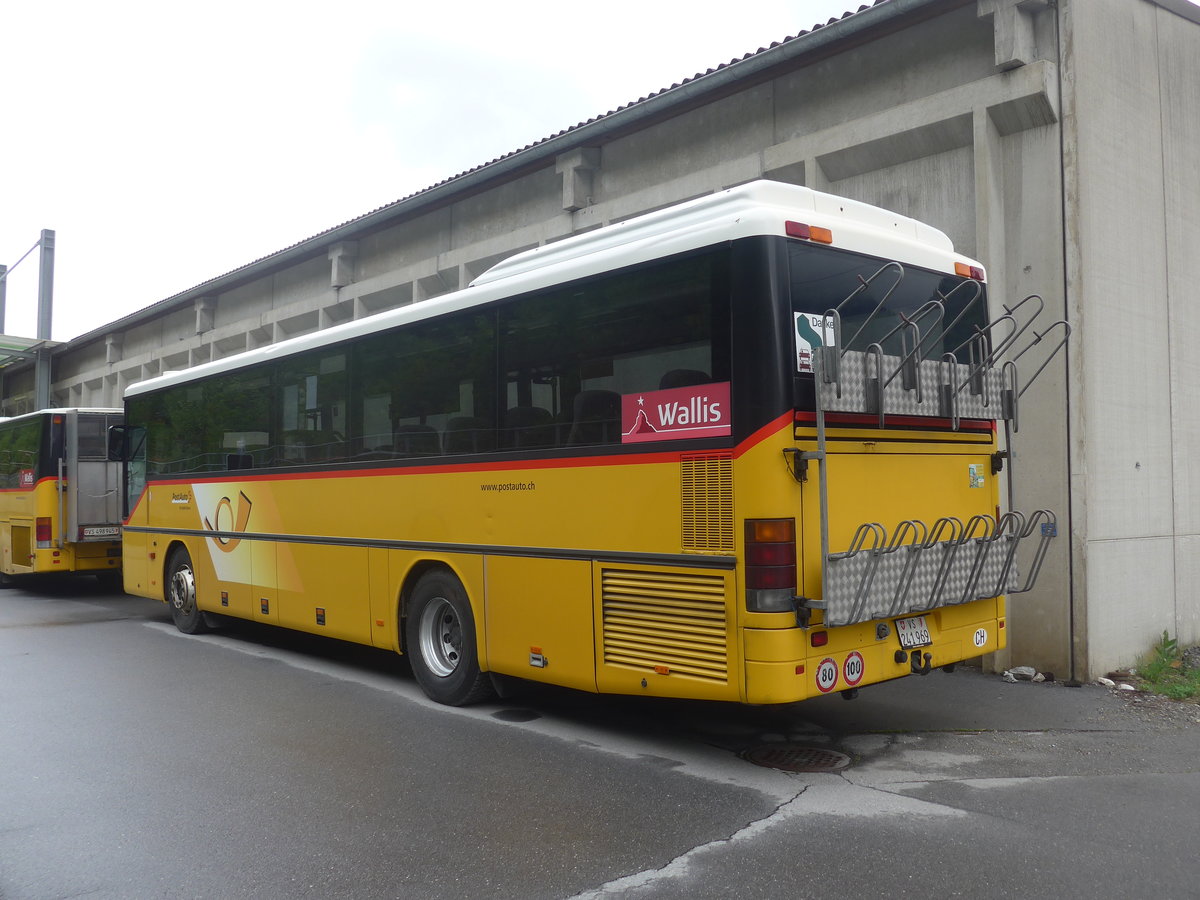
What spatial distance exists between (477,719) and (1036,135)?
259 inches

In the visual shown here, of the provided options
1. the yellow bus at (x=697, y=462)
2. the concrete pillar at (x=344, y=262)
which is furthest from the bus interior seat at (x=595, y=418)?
the concrete pillar at (x=344, y=262)

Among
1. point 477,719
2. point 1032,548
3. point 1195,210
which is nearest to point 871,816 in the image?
point 477,719

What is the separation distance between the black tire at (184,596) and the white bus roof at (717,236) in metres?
5.69

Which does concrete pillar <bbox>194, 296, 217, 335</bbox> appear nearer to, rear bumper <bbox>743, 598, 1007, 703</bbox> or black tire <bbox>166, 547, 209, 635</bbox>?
black tire <bbox>166, 547, 209, 635</bbox>

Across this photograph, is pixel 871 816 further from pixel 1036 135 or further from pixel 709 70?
pixel 709 70

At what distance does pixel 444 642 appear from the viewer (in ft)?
25.8

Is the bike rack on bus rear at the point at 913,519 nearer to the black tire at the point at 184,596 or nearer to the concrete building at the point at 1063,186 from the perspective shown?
the concrete building at the point at 1063,186

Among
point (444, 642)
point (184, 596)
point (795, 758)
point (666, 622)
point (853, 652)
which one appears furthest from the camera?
point (184, 596)

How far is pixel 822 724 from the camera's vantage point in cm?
688

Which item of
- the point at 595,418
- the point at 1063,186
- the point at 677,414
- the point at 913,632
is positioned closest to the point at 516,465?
the point at 595,418

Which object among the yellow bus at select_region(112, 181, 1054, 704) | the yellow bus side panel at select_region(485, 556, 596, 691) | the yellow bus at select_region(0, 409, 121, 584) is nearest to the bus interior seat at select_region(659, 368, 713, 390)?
the yellow bus at select_region(112, 181, 1054, 704)

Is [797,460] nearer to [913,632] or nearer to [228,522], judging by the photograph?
[913,632]

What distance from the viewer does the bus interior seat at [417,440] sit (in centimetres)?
768

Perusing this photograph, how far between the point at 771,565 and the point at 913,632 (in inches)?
52.9
